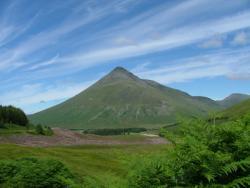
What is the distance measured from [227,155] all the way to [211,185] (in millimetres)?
606

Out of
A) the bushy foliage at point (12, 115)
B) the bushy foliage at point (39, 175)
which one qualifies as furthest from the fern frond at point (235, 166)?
the bushy foliage at point (12, 115)

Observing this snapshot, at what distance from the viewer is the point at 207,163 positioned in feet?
25.4

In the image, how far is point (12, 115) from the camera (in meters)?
152

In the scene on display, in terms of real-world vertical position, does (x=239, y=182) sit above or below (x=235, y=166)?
below

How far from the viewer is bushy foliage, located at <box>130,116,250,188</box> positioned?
771 centimetres

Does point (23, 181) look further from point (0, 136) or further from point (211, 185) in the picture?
point (0, 136)

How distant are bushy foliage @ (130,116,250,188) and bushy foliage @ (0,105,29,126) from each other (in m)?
143

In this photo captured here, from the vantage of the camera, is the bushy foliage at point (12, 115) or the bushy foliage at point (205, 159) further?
the bushy foliage at point (12, 115)

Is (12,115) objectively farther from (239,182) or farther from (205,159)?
(239,182)

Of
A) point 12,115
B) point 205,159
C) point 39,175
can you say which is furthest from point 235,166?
point 12,115

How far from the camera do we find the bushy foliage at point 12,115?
490 ft

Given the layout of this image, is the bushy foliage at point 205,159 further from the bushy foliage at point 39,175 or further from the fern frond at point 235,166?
the bushy foliage at point 39,175

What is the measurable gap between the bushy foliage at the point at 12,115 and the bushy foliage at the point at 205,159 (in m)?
143

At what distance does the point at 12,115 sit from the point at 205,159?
14919 centimetres
